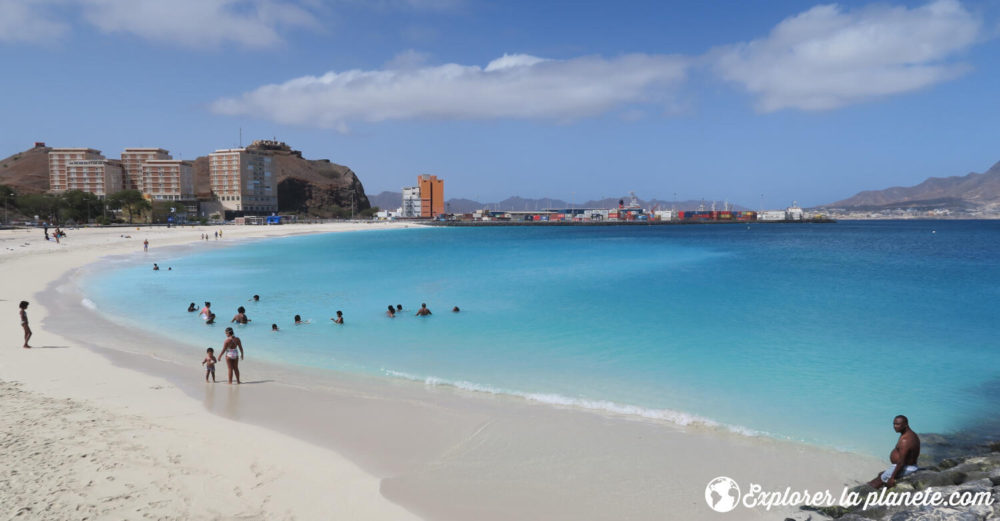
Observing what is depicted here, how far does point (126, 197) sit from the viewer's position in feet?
282

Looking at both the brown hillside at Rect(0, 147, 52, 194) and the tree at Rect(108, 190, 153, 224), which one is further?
the brown hillside at Rect(0, 147, 52, 194)

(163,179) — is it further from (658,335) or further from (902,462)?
(902,462)

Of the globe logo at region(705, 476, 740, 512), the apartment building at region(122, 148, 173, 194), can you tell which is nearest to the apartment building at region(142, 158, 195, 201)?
the apartment building at region(122, 148, 173, 194)

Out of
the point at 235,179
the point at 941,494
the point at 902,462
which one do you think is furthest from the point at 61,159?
the point at 941,494

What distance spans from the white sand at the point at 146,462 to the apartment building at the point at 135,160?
13605 cm

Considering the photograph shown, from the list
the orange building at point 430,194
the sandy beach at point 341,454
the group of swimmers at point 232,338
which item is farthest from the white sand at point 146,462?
the orange building at point 430,194

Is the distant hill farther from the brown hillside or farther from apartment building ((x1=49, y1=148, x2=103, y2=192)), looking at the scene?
apartment building ((x1=49, y1=148, x2=103, y2=192))

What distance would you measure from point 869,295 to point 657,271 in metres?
12.0

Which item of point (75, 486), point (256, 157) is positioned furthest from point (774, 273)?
point (256, 157)

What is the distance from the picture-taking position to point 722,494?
6105 mm

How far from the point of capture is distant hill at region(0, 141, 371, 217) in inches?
5782

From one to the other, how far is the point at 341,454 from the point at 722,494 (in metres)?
4.75

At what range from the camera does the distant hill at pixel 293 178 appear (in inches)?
5782

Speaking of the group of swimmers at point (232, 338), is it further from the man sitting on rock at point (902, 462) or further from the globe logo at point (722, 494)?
the man sitting on rock at point (902, 462)
